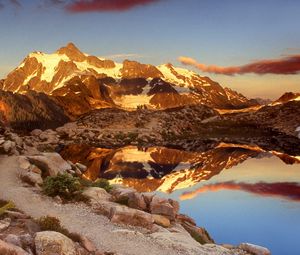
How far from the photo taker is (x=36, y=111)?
14300 cm

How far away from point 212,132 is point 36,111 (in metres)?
59.0

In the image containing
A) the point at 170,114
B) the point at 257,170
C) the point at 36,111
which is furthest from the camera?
the point at 170,114

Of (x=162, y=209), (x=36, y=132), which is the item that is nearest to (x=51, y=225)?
(x=162, y=209)

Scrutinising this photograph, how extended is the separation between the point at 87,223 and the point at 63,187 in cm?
518

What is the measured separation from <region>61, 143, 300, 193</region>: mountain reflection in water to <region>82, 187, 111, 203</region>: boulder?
14.1 m

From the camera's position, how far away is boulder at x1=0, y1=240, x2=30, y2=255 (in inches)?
762

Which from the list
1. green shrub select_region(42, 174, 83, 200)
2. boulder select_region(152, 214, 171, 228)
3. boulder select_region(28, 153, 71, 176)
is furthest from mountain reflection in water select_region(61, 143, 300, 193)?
green shrub select_region(42, 174, 83, 200)

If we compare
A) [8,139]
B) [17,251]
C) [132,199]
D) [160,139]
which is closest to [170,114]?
[160,139]

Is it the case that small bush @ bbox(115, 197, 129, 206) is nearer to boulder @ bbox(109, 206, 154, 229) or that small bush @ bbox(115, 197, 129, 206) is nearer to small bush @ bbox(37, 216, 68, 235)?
boulder @ bbox(109, 206, 154, 229)

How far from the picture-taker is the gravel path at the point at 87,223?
966 inches

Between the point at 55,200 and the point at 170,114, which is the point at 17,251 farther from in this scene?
the point at 170,114

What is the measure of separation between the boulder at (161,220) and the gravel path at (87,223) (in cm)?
314

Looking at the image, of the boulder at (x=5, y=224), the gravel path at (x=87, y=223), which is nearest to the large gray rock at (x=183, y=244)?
the gravel path at (x=87, y=223)

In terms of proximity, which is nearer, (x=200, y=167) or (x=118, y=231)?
(x=118, y=231)
